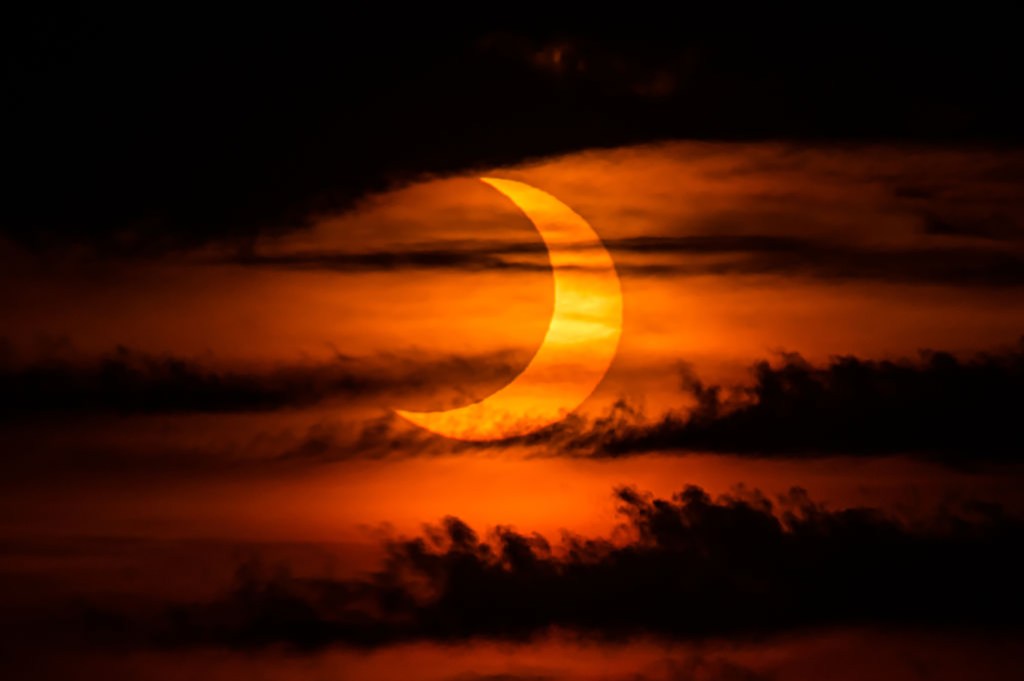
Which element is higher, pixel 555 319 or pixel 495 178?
pixel 495 178

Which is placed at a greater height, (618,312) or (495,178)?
(495,178)

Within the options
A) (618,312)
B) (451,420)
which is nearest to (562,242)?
(618,312)

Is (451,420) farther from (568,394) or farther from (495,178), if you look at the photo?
(495,178)

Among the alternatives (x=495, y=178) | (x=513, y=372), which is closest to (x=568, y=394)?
(x=513, y=372)

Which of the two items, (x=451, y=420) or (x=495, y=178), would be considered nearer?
(x=495, y=178)

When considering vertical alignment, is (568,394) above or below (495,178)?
below

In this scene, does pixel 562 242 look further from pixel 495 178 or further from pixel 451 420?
pixel 451 420

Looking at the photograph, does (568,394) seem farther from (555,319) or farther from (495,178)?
(495,178)

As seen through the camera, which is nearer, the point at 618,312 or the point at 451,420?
the point at 618,312
